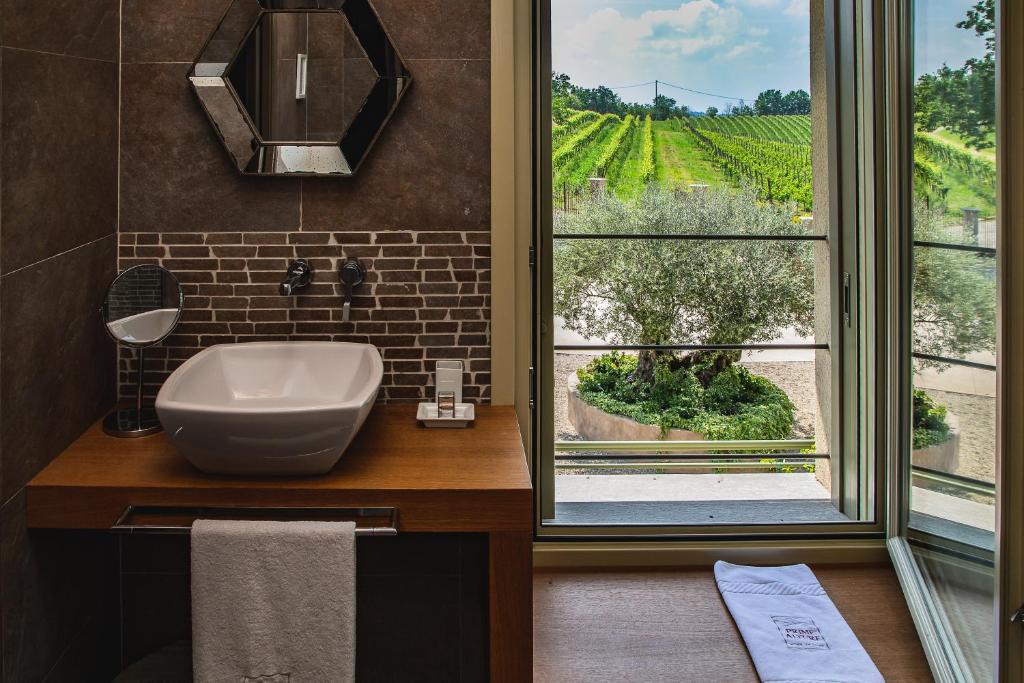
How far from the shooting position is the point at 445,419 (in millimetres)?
2479

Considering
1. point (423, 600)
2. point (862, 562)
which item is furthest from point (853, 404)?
point (423, 600)

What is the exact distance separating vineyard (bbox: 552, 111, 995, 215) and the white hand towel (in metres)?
1.48

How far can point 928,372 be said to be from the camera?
2.59m

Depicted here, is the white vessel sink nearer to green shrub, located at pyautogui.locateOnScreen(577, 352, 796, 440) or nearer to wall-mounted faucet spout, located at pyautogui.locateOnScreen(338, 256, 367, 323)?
wall-mounted faucet spout, located at pyautogui.locateOnScreen(338, 256, 367, 323)

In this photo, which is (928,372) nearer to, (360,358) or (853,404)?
(853,404)

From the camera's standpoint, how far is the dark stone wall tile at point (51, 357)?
6.42ft

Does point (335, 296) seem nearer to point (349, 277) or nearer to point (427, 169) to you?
point (349, 277)

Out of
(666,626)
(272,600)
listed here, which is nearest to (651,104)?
(666,626)

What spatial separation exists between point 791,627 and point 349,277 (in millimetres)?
1582

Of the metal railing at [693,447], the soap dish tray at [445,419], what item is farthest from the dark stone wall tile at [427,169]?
the metal railing at [693,447]

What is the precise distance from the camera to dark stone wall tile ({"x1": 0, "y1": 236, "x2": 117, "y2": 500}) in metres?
1.96

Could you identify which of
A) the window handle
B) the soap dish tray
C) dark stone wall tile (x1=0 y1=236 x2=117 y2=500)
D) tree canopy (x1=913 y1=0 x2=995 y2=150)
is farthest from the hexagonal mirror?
the window handle

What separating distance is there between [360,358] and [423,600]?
2.20ft

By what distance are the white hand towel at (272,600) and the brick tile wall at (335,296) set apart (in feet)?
2.52
